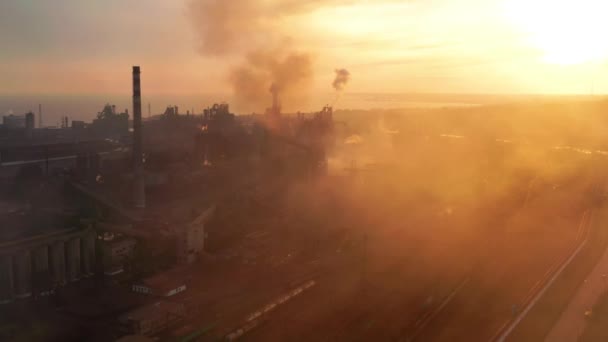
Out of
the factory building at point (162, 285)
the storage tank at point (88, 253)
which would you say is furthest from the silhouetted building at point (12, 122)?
the factory building at point (162, 285)

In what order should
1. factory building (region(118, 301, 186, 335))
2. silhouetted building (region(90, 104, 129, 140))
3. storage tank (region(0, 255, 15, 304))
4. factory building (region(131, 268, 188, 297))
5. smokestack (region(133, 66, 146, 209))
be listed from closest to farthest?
factory building (region(118, 301, 186, 335))
storage tank (region(0, 255, 15, 304))
factory building (region(131, 268, 188, 297))
smokestack (region(133, 66, 146, 209))
silhouetted building (region(90, 104, 129, 140))

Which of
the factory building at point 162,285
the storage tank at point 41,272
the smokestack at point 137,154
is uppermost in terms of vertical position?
the smokestack at point 137,154

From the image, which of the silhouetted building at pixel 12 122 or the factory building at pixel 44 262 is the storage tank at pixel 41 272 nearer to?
the factory building at pixel 44 262

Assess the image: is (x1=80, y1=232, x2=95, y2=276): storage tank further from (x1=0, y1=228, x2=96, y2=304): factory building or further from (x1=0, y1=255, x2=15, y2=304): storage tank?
(x1=0, y1=255, x2=15, y2=304): storage tank

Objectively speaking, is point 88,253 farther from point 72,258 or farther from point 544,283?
point 544,283

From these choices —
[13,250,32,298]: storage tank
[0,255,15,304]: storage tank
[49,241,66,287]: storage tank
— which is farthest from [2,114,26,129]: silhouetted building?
[0,255,15,304]: storage tank

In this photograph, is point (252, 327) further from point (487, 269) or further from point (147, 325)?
point (487, 269)

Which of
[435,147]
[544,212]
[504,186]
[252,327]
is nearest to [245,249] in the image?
[252,327]
